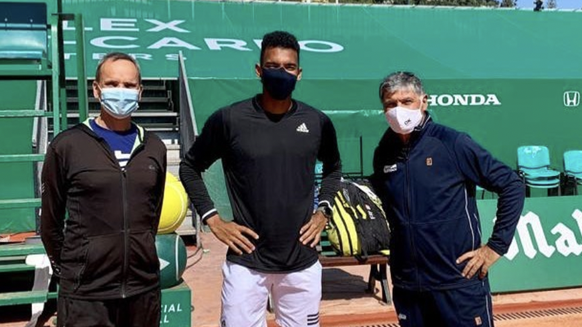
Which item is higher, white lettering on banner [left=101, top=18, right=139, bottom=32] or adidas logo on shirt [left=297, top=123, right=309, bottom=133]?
white lettering on banner [left=101, top=18, right=139, bottom=32]

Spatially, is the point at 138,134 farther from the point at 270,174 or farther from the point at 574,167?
the point at 574,167

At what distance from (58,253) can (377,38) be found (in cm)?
1063

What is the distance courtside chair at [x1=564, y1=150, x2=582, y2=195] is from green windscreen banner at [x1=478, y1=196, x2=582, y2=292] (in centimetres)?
459

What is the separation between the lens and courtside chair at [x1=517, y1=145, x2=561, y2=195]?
1023 centimetres

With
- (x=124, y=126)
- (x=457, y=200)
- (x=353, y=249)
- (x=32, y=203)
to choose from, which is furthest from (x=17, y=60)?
(x=457, y=200)

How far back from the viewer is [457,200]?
9.57 feet

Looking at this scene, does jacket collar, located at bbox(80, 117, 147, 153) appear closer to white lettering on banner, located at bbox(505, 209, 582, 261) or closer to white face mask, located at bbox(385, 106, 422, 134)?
white face mask, located at bbox(385, 106, 422, 134)

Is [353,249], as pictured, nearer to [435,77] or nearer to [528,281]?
[528,281]

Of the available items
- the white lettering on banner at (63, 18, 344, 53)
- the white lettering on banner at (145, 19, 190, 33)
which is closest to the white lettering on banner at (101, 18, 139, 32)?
the white lettering on banner at (63, 18, 344, 53)

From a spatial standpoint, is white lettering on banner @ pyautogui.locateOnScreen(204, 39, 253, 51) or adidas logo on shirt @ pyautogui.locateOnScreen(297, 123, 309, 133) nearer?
adidas logo on shirt @ pyautogui.locateOnScreen(297, 123, 309, 133)

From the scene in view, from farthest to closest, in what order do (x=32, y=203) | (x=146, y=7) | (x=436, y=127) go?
(x=146, y=7)
(x=32, y=203)
(x=436, y=127)

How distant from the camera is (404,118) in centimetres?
292

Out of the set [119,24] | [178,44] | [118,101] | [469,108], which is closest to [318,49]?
[178,44]

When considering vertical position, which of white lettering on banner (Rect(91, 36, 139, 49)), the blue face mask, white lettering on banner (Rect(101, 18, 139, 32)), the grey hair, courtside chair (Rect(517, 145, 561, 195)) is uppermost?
white lettering on banner (Rect(101, 18, 139, 32))
